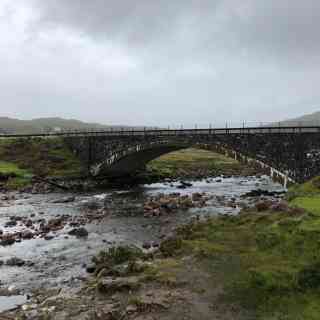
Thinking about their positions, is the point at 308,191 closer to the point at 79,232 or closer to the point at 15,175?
the point at 79,232

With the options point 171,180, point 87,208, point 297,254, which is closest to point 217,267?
point 297,254

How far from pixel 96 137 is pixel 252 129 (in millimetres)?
32240

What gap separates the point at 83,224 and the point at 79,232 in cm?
465

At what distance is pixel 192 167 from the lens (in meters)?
100

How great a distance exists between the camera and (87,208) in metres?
53.6

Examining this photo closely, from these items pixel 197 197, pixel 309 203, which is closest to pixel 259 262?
pixel 309 203

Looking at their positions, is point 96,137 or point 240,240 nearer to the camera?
point 240,240

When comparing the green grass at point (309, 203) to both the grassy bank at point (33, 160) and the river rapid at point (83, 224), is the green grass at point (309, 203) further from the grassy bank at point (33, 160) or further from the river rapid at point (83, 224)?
the grassy bank at point (33, 160)

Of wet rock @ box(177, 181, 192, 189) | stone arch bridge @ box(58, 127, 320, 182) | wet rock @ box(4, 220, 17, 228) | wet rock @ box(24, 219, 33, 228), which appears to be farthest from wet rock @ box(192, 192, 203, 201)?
wet rock @ box(4, 220, 17, 228)

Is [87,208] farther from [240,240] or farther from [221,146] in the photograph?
[240,240]

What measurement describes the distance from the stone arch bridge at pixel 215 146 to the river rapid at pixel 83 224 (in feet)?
19.6

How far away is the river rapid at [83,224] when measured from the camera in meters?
26.7

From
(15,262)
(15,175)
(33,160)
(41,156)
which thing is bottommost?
(15,262)

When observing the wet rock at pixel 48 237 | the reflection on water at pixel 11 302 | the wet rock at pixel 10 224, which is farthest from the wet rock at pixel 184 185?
the reflection on water at pixel 11 302
